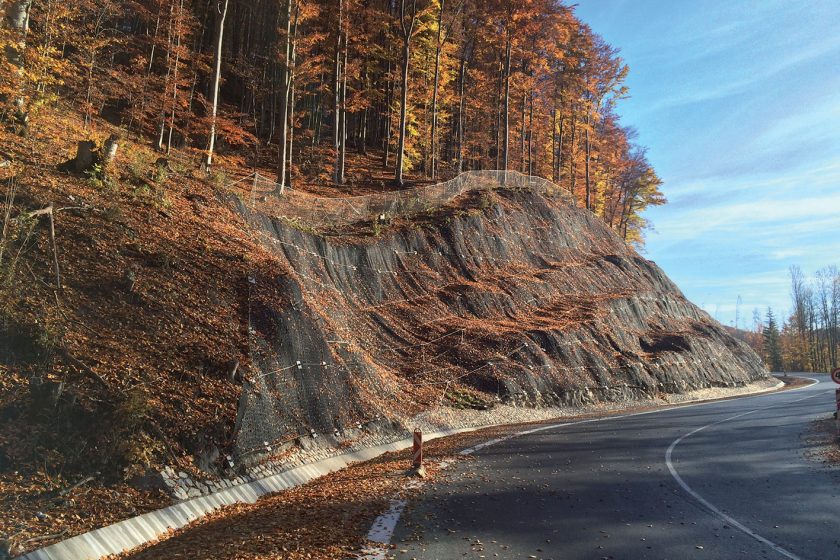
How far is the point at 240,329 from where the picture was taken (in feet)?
37.9

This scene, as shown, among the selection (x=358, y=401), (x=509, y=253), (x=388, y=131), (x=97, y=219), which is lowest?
(x=358, y=401)

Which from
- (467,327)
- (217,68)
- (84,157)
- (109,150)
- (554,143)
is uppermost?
(554,143)

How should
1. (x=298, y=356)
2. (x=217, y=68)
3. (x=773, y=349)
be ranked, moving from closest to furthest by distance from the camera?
(x=298, y=356)
(x=217, y=68)
(x=773, y=349)

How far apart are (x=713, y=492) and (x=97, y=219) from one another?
44.5 ft

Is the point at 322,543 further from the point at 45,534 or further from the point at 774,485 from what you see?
the point at 774,485

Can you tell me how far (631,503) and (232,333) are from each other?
838 cm

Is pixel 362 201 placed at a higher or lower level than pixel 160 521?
higher

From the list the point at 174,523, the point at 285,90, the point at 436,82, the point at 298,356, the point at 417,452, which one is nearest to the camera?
the point at 174,523

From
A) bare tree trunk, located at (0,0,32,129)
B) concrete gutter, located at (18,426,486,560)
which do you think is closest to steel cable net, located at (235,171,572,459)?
concrete gutter, located at (18,426,486,560)

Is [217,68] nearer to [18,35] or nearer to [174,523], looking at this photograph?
[18,35]

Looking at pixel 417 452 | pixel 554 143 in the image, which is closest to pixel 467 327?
pixel 417 452

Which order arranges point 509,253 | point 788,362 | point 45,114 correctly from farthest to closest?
point 788,362, point 509,253, point 45,114

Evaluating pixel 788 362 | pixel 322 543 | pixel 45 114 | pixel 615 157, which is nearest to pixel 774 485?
A: pixel 322 543

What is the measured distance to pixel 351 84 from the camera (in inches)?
1583
